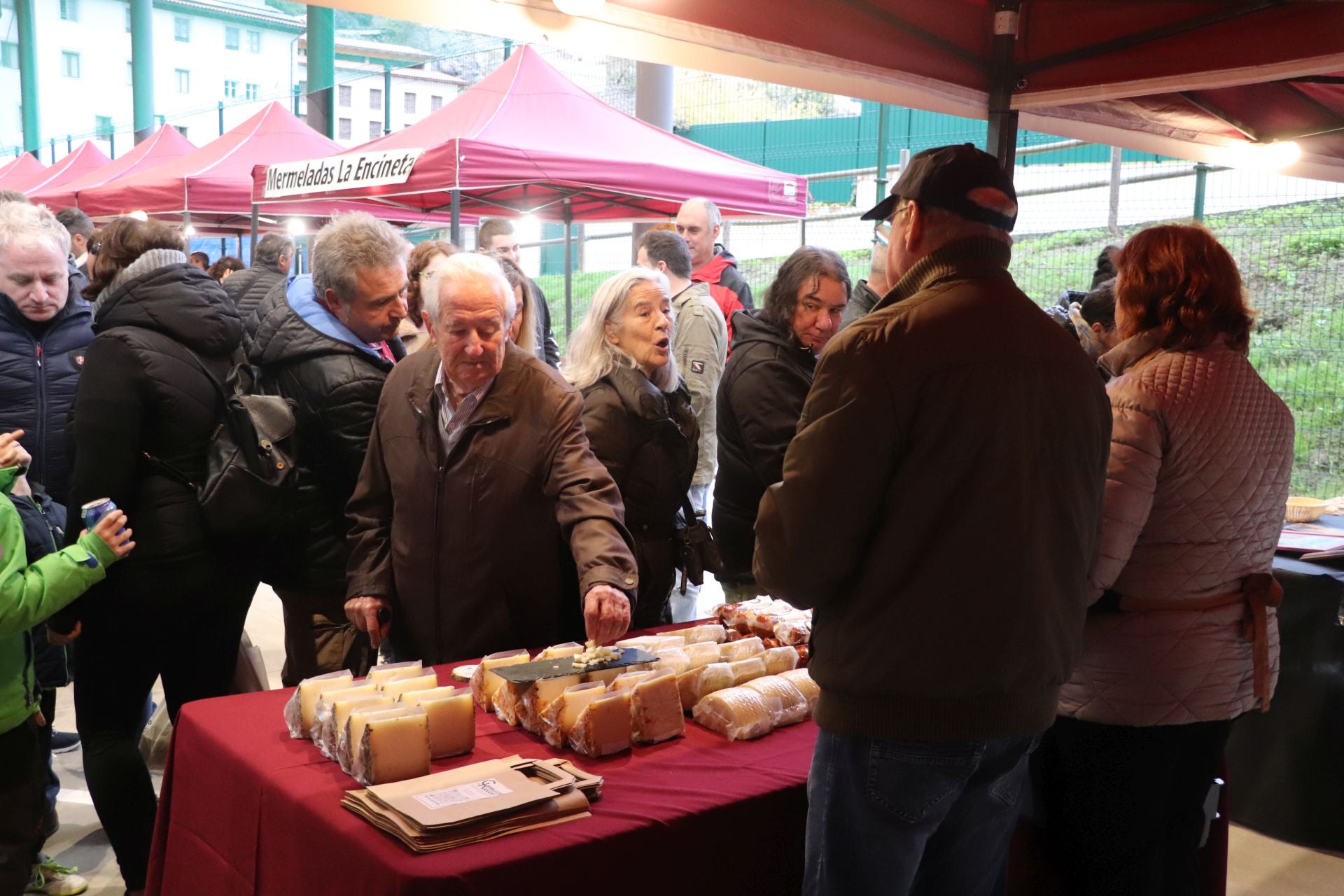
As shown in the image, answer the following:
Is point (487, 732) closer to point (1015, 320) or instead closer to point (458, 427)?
point (458, 427)

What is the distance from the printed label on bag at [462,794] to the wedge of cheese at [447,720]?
182 millimetres

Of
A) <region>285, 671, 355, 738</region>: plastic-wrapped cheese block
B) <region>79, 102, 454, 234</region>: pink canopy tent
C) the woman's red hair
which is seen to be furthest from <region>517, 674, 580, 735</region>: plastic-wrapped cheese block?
<region>79, 102, 454, 234</region>: pink canopy tent

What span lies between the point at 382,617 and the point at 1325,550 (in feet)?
9.66

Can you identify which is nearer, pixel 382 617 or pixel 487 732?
pixel 487 732

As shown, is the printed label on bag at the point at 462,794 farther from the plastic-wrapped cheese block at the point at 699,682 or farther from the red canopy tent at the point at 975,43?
the red canopy tent at the point at 975,43

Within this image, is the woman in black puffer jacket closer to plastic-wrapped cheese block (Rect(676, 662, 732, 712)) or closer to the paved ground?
the paved ground

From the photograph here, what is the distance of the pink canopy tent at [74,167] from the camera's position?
14.2 meters

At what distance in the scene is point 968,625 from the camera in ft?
4.84

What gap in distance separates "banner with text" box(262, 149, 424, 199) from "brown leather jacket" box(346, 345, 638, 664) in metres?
3.77

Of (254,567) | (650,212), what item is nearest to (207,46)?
(650,212)

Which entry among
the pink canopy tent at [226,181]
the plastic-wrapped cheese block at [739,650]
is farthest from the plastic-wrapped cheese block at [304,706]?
the pink canopy tent at [226,181]

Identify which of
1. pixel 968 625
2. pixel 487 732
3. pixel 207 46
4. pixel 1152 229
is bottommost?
pixel 487 732

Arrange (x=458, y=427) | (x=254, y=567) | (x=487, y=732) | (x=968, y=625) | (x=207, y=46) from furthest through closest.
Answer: (x=207, y=46) < (x=254, y=567) < (x=458, y=427) < (x=487, y=732) < (x=968, y=625)

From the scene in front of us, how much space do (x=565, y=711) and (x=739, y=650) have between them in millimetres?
523
